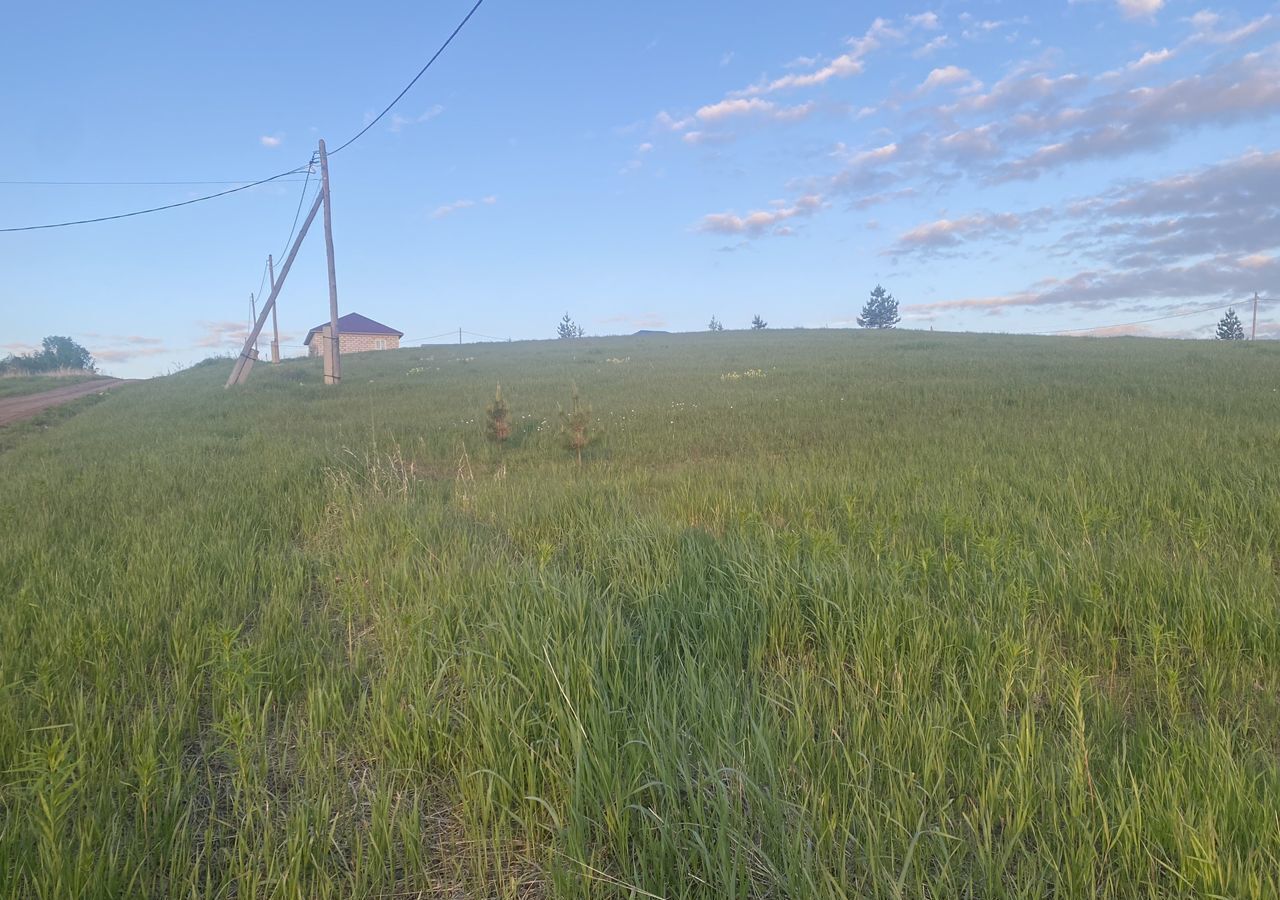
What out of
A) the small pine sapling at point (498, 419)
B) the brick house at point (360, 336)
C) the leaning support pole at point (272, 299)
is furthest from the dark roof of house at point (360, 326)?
the small pine sapling at point (498, 419)

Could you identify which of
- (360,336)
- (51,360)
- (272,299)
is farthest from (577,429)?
(51,360)

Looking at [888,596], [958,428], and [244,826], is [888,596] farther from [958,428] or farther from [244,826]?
[958,428]

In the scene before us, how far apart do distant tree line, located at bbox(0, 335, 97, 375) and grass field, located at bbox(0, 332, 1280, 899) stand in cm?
6726

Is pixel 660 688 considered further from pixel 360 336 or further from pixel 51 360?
pixel 51 360

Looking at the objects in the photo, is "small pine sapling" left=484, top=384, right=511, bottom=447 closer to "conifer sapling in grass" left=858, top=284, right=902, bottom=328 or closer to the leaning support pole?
the leaning support pole

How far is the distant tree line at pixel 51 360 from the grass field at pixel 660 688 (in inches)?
2648

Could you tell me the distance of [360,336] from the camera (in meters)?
72.0

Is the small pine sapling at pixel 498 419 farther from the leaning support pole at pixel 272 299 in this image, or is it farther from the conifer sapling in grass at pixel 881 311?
the conifer sapling in grass at pixel 881 311

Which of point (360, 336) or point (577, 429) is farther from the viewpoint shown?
point (360, 336)

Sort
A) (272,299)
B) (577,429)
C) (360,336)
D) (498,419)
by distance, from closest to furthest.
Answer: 1. (577,429)
2. (498,419)
3. (272,299)
4. (360,336)

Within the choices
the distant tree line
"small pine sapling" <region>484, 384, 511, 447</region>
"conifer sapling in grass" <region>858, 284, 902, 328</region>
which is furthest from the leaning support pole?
"conifer sapling in grass" <region>858, 284, 902, 328</region>

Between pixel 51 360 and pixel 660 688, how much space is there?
310ft

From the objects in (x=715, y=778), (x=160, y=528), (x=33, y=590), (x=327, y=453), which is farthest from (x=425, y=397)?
(x=715, y=778)

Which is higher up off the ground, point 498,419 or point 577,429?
point 498,419
